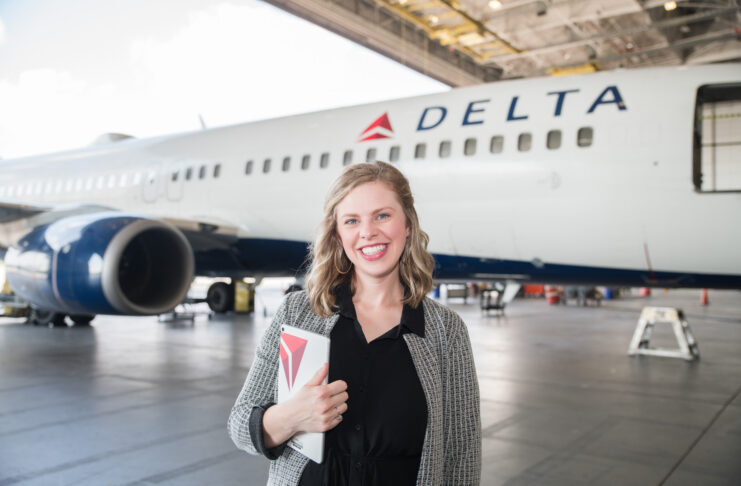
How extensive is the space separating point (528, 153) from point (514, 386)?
2351 mm

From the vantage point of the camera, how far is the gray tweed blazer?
1396 millimetres

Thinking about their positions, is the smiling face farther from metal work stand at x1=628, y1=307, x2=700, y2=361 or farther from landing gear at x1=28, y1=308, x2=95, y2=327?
landing gear at x1=28, y1=308, x2=95, y2=327

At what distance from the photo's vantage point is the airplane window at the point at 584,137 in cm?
558

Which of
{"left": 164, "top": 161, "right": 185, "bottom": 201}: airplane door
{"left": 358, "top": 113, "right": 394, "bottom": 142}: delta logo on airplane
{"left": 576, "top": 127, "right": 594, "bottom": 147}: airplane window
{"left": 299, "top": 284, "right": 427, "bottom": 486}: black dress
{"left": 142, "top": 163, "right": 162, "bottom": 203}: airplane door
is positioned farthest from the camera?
{"left": 142, "top": 163, "right": 162, "bottom": 203}: airplane door

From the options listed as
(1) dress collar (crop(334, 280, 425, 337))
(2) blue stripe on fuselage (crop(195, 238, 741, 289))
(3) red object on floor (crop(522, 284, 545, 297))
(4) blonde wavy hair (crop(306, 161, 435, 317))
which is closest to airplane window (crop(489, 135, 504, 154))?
(2) blue stripe on fuselage (crop(195, 238, 741, 289))

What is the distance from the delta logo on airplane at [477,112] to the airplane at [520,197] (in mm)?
16

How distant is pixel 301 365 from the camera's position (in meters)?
1.26

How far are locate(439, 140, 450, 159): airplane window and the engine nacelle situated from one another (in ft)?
9.55

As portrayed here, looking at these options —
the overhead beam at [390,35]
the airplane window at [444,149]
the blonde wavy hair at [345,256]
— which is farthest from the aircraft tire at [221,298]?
the blonde wavy hair at [345,256]

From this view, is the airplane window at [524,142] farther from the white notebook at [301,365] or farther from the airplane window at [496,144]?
the white notebook at [301,365]

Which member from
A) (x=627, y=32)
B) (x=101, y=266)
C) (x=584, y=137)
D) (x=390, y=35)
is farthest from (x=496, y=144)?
(x=627, y=32)

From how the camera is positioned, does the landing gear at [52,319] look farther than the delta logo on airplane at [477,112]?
Yes

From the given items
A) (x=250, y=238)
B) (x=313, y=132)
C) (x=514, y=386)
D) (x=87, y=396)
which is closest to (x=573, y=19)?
(x=313, y=132)

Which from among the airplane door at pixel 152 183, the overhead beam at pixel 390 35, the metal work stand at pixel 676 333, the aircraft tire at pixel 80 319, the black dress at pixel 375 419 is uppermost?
the overhead beam at pixel 390 35
